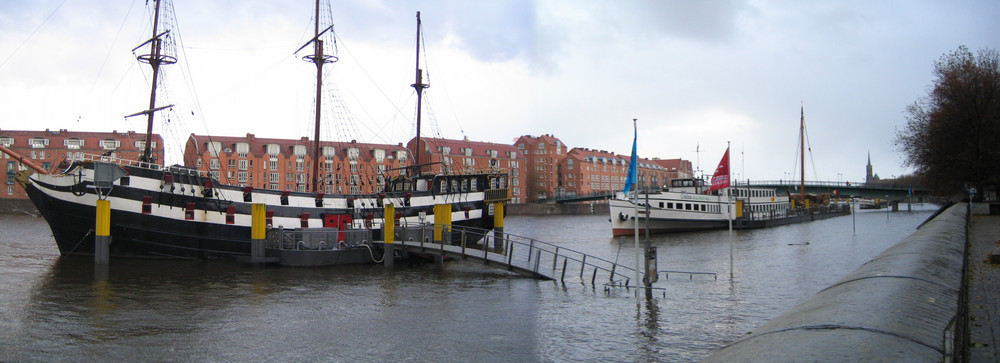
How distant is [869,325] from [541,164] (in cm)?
13332

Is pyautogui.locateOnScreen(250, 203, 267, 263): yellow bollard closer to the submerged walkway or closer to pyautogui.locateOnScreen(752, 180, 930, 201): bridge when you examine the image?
the submerged walkway

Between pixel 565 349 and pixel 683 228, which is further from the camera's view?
pixel 683 228

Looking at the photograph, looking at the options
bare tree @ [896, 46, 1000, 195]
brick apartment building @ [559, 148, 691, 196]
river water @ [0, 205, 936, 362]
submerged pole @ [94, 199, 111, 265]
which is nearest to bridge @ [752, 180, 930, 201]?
brick apartment building @ [559, 148, 691, 196]

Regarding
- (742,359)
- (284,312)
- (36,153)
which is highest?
(36,153)

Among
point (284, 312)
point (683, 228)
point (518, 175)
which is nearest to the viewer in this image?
point (284, 312)

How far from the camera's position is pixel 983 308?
11.2m

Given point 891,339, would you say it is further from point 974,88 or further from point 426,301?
point 974,88

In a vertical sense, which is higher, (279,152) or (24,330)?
(279,152)

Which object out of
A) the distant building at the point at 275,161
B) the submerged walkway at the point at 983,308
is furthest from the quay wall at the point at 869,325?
the distant building at the point at 275,161

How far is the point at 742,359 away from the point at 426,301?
15.2 meters

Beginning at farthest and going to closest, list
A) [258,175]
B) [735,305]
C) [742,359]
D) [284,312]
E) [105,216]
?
[258,175]
[105,216]
[735,305]
[284,312]
[742,359]

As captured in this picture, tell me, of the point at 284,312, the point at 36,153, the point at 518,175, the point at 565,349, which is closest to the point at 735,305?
the point at 565,349

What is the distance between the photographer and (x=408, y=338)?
15.5 m

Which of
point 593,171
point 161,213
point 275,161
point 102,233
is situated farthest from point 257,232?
point 593,171
